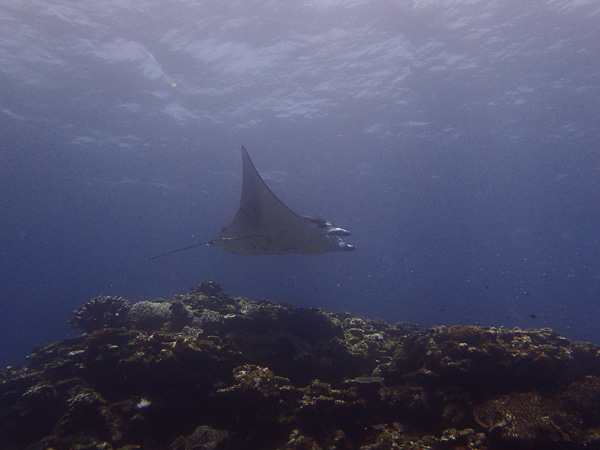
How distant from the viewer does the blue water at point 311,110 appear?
16844mm

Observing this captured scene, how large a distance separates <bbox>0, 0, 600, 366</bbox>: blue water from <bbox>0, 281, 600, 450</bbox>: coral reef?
14984mm

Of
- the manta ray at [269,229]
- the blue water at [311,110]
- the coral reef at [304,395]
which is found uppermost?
the blue water at [311,110]

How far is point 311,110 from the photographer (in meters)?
24.7

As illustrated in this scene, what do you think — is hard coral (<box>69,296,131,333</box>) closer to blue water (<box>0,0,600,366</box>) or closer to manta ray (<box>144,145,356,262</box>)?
manta ray (<box>144,145,356,262</box>)

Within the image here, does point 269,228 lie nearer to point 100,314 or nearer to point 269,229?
point 269,229

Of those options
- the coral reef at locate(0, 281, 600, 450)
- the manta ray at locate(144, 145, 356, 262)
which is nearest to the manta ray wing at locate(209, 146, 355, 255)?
the manta ray at locate(144, 145, 356, 262)

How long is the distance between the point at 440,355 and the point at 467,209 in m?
44.9

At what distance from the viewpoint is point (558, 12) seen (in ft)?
53.3

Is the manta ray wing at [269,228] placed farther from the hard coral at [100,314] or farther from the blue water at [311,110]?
the blue water at [311,110]

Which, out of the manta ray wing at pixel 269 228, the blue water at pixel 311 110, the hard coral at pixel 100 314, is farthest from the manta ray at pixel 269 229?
the blue water at pixel 311 110

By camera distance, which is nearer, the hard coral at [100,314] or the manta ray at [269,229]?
the manta ray at [269,229]

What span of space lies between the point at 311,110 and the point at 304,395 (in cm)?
2218

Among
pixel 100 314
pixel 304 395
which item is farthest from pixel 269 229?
pixel 100 314

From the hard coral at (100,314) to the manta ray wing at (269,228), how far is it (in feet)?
10.6
